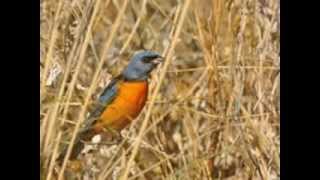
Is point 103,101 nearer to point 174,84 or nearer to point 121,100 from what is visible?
point 121,100

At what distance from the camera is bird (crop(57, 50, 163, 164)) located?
82.9 inches

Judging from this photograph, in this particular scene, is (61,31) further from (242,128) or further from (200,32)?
(242,128)

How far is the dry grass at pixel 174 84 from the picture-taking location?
210 cm

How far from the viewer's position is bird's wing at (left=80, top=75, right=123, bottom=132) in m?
2.11

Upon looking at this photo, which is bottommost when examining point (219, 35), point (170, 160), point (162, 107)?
point (170, 160)

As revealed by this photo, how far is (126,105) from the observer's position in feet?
6.95

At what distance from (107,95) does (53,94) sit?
14cm

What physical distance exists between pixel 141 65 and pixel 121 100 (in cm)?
10

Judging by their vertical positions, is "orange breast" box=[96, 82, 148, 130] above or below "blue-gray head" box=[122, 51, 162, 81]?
below

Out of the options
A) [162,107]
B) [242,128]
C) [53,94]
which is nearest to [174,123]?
[162,107]

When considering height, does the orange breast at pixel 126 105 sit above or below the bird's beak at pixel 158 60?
below

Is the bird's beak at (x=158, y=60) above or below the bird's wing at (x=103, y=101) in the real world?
Result: above

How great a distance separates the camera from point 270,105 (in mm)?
2217

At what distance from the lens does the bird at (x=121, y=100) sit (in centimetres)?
211
